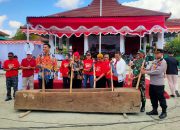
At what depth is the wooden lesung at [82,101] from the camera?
814cm

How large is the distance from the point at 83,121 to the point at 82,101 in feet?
2.77

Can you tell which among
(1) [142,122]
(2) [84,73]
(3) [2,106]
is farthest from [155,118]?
(3) [2,106]

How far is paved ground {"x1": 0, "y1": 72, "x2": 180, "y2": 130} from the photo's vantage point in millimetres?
6940

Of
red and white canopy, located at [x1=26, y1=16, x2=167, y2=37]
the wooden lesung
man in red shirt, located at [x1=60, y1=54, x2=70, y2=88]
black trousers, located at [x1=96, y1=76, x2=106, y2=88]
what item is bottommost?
the wooden lesung

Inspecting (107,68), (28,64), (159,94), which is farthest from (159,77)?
(28,64)

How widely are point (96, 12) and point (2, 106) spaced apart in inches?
657

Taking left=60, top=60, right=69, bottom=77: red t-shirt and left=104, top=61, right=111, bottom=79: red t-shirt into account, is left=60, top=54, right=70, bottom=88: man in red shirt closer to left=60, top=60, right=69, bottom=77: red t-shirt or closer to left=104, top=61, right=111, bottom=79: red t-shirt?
left=60, top=60, right=69, bottom=77: red t-shirt

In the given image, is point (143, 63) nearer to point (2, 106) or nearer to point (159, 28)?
point (159, 28)

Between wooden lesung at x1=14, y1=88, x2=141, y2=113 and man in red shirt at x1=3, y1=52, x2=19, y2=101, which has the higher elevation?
man in red shirt at x1=3, y1=52, x2=19, y2=101

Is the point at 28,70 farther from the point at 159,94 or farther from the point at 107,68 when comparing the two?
the point at 159,94

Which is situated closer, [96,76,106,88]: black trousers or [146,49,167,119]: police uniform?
[146,49,167,119]: police uniform

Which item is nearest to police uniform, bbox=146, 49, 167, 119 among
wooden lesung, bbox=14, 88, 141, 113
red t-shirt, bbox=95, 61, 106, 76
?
wooden lesung, bbox=14, 88, 141, 113

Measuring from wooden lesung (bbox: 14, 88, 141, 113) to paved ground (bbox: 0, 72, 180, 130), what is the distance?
0.15 m

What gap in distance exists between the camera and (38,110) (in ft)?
28.6
